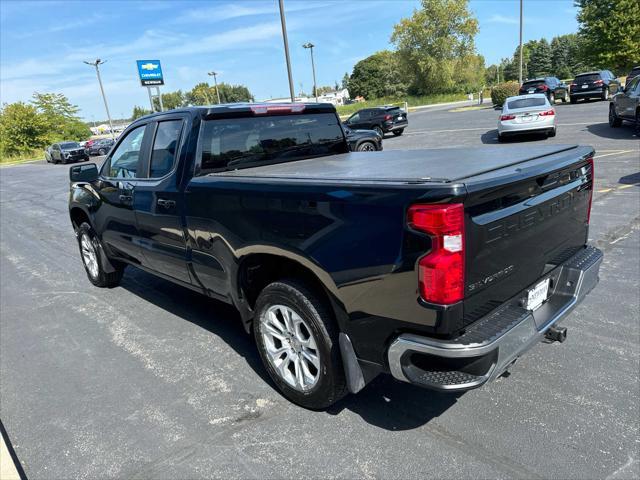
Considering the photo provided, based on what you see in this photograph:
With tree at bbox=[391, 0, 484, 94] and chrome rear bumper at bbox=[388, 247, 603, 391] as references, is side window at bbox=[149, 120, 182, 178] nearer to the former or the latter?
chrome rear bumper at bbox=[388, 247, 603, 391]

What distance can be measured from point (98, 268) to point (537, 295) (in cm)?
479

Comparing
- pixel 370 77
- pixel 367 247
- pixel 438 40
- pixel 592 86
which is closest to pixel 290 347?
pixel 367 247

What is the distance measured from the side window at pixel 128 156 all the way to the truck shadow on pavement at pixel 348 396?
1428 millimetres

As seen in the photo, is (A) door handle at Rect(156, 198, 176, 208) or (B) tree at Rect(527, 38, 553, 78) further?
(B) tree at Rect(527, 38, 553, 78)

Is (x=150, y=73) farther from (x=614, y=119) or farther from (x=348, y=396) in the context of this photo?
(x=348, y=396)

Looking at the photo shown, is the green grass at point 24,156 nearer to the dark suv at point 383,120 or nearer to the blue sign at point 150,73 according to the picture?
the blue sign at point 150,73

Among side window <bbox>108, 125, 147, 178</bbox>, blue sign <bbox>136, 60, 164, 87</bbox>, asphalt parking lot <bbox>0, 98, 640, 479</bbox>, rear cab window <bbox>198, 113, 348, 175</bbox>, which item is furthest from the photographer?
blue sign <bbox>136, 60, 164, 87</bbox>

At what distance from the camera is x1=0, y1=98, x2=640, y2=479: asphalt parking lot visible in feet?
8.36

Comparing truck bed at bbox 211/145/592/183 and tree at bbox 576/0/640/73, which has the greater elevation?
tree at bbox 576/0/640/73

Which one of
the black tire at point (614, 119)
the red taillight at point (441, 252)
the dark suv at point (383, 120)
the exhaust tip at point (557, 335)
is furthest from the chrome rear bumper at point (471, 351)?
the dark suv at point (383, 120)

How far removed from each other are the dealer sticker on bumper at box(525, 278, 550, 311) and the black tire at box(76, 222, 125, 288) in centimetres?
447

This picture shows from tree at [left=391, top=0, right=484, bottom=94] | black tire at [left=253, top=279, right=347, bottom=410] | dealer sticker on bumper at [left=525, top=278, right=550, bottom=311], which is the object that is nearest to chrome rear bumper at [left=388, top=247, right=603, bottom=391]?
dealer sticker on bumper at [left=525, top=278, right=550, bottom=311]

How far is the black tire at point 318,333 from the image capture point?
8.93ft

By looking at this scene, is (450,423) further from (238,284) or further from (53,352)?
(53,352)
